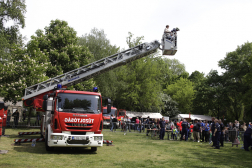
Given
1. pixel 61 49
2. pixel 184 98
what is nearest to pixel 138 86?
pixel 61 49

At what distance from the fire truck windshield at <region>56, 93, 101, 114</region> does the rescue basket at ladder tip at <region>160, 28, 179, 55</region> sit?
18.3ft

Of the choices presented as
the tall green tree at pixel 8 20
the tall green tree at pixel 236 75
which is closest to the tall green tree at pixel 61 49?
the tall green tree at pixel 8 20

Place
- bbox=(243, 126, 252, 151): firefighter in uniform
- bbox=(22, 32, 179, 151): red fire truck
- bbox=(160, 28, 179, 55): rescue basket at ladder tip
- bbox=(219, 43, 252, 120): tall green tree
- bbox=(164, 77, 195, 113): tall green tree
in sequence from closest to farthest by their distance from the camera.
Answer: bbox=(22, 32, 179, 151): red fire truck
bbox=(243, 126, 252, 151): firefighter in uniform
bbox=(160, 28, 179, 55): rescue basket at ladder tip
bbox=(219, 43, 252, 120): tall green tree
bbox=(164, 77, 195, 113): tall green tree

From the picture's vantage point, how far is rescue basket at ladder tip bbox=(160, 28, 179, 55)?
13578 millimetres

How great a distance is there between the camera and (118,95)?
4000 centimetres

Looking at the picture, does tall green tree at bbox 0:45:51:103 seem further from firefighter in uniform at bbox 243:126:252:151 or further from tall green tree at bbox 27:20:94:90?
firefighter in uniform at bbox 243:126:252:151

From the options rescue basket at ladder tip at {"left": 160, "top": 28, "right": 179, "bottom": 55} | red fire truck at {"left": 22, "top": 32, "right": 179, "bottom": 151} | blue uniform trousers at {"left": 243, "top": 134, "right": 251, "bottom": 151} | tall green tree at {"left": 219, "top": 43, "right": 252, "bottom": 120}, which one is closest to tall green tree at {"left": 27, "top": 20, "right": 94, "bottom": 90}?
rescue basket at ladder tip at {"left": 160, "top": 28, "right": 179, "bottom": 55}

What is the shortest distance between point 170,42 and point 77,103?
6713 millimetres

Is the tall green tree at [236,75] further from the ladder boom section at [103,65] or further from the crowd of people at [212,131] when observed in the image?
Result: the ladder boom section at [103,65]

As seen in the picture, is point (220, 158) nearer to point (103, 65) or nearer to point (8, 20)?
point (103, 65)

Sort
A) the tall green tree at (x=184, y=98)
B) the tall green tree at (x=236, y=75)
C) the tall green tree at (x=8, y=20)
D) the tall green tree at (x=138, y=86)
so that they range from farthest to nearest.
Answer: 1. the tall green tree at (x=184, y=98)
2. the tall green tree at (x=236, y=75)
3. the tall green tree at (x=138, y=86)
4. the tall green tree at (x=8, y=20)

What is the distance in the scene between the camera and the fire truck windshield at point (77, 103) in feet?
32.0

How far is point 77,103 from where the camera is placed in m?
9.95

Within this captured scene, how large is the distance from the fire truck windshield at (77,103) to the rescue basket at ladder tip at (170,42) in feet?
18.3
